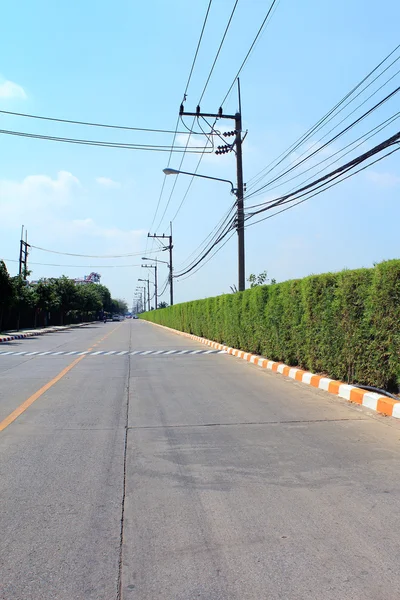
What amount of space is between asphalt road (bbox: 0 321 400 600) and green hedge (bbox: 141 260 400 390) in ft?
3.94

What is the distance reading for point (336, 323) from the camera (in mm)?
9992

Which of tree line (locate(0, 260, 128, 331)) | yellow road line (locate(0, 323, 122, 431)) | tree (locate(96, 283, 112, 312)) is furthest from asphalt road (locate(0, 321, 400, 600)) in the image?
tree (locate(96, 283, 112, 312))

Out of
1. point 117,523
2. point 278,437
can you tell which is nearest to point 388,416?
point 278,437

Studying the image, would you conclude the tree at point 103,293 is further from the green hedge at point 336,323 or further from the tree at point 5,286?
the green hedge at point 336,323

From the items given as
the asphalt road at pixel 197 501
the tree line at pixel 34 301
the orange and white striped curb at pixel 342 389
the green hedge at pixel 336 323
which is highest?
the tree line at pixel 34 301

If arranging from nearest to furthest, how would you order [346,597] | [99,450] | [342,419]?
[346,597]
[99,450]
[342,419]

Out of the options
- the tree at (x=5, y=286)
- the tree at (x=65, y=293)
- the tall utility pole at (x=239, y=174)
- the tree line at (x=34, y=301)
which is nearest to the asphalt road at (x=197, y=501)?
the tall utility pole at (x=239, y=174)

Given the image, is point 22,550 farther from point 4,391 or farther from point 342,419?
point 4,391

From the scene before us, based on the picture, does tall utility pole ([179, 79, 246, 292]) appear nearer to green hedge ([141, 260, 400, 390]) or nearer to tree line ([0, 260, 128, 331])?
green hedge ([141, 260, 400, 390])

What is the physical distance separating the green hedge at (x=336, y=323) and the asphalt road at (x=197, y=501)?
1.20 metres

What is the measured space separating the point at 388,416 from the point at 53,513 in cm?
512

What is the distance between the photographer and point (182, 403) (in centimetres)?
830

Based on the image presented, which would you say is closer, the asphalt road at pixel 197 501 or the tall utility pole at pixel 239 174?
the asphalt road at pixel 197 501

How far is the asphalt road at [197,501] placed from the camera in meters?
2.89
